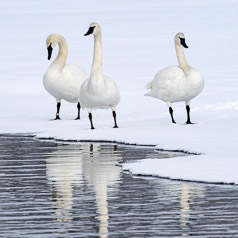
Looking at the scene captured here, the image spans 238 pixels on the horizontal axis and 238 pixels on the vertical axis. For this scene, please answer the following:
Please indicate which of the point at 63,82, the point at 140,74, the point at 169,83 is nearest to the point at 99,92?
the point at 169,83

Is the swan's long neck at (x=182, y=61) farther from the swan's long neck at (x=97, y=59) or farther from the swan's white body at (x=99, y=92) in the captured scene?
the swan's white body at (x=99, y=92)

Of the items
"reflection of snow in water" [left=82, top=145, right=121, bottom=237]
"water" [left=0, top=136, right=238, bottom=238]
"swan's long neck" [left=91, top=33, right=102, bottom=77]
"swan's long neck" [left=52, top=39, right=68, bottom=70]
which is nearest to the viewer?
"water" [left=0, top=136, right=238, bottom=238]

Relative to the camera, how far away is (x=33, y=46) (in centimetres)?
3800

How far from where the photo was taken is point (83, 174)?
1109cm

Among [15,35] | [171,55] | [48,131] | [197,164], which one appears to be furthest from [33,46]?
[197,164]

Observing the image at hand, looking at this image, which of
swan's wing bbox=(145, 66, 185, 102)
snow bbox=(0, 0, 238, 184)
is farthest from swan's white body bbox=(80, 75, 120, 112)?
swan's wing bbox=(145, 66, 185, 102)

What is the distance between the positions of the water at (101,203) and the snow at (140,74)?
59cm

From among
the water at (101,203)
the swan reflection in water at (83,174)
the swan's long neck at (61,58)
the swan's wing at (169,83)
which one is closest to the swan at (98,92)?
the swan's wing at (169,83)

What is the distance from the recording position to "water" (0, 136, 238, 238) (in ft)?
25.6

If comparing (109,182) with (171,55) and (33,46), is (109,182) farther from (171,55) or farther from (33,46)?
(33,46)

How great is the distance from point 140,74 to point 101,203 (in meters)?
18.5

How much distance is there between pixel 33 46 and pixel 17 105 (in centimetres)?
1665

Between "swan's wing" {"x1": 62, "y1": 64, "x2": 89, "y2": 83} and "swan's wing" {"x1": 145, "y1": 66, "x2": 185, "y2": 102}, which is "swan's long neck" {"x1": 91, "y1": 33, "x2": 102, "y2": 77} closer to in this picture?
"swan's wing" {"x1": 145, "y1": 66, "x2": 185, "y2": 102}

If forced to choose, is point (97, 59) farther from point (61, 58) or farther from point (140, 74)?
point (140, 74)
